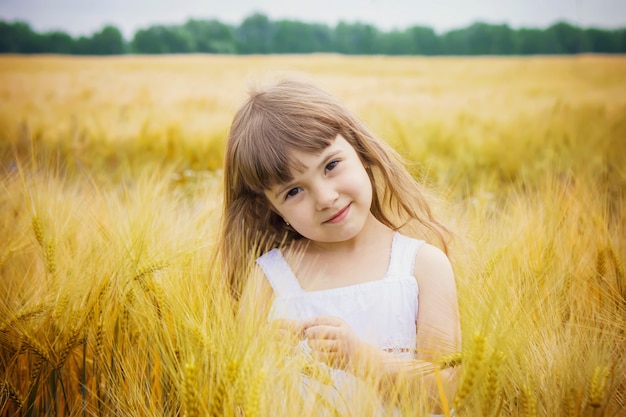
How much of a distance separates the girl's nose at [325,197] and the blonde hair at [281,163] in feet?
0.24

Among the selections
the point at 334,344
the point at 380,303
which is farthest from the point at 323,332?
the point at 380,303

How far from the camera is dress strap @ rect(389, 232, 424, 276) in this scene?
1064 mm

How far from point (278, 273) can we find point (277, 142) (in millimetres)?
297

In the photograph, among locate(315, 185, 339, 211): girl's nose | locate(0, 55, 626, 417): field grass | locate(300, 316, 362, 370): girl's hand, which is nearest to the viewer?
locate(0, 55, 626, 417): field grass

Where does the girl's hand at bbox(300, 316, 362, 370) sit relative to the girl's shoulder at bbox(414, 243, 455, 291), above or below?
below

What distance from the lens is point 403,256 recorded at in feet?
3.54

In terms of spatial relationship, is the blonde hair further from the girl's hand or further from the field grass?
the girl's hand

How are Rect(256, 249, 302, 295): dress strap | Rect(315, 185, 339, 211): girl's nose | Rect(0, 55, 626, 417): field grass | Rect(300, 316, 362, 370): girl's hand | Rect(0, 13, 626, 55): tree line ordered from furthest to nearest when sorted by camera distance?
1. Rect(0, 13, 626, 55): tree line
2. Rect(256, 249, 302, 295): dress strap
3. Rect(315, 185, 339, 211): girl's nose
4. Rect(300, 316, 362, 370): girl's hand
5. Rect(0, 55, 626, 417): field grass

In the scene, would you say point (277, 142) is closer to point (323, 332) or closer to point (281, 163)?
point (281, 163)

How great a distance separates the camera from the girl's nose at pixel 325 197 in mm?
979

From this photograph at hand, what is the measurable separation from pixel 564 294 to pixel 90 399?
103 cm

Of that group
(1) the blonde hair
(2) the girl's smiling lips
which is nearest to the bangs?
(1) the blonde hair

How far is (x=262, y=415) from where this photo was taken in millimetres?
690

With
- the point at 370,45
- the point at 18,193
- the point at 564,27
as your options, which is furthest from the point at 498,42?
the point at 18,193
